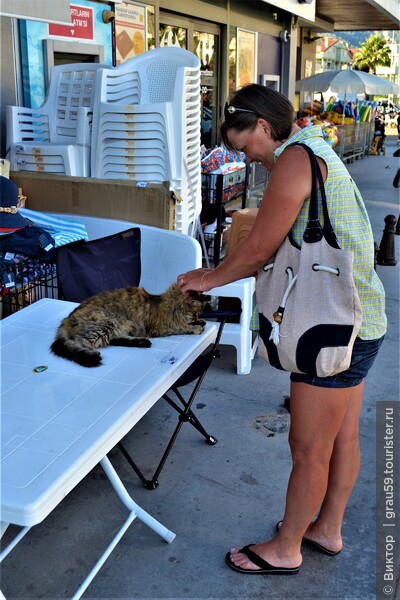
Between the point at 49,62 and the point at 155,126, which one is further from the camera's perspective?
the point at 49,62

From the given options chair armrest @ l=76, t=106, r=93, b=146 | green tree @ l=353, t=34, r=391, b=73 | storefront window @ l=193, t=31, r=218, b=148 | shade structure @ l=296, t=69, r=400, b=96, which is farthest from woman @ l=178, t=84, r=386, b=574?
green tree @ l=353, t=34, r=391, b=73

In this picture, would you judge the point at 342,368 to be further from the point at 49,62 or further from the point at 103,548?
A: the point at 49,62

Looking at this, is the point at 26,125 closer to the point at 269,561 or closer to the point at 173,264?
the point at 173,264

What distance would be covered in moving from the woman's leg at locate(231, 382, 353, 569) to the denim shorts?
0.07 feet

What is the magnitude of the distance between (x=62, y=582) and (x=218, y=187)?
13.1ft

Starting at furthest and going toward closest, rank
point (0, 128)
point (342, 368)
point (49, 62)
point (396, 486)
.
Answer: point (49, 62) < point (0, 128) < point (396, 486) < point (342, 368)

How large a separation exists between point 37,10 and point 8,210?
4.16 feet

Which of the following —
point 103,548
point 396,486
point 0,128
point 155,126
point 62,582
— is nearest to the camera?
point 62,582

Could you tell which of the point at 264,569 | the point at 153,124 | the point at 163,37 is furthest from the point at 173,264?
the point at 163,37

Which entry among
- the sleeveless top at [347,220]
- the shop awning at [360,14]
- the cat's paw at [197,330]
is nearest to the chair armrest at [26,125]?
the cat's paw at [197,330]

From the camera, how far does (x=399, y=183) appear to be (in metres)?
9.56

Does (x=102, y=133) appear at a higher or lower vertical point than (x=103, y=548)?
higher

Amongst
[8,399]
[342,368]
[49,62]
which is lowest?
[8,399]

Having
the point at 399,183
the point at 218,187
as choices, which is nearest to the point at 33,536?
the point at 218,187
